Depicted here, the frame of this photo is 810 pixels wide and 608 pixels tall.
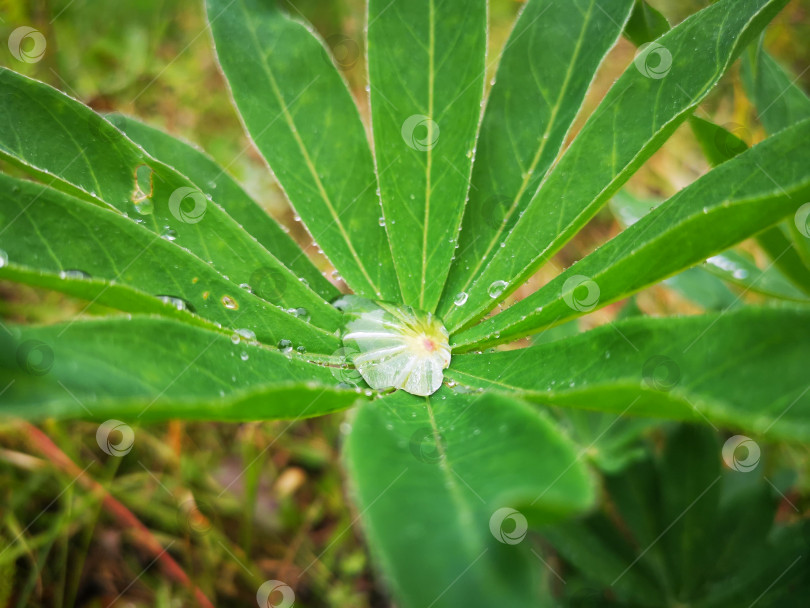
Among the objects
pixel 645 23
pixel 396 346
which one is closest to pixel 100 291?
pixel 396 346

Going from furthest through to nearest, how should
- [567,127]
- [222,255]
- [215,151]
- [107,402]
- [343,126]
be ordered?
[215,151] < [343,126] < [567,127] < [222,255] < [107,402]

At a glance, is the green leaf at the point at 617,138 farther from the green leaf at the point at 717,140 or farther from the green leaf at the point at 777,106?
the green leaf at the point at 777,106

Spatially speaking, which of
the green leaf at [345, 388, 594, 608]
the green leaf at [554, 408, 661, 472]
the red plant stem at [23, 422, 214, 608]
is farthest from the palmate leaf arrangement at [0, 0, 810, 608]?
the red plant stem at [23, 422, 214, 608]

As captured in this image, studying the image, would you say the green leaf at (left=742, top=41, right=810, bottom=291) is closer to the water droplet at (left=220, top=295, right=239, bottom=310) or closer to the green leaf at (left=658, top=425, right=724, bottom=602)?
the green leaf at (left=658, top=425, right=724, bottom=602)

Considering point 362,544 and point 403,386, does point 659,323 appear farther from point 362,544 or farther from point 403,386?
point 362,544

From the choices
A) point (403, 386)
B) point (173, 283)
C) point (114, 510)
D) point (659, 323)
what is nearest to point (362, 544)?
point (114, 510)

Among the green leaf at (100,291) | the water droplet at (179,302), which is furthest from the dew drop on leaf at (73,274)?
the water droplet at (179,302)

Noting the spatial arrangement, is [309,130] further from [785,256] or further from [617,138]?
[785,256]
